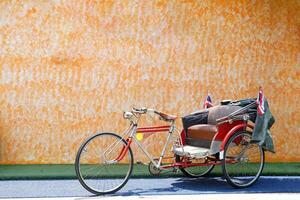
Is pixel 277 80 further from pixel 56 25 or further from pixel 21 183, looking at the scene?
A: pixel 21 183

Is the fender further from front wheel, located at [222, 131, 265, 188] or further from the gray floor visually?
the gray floor

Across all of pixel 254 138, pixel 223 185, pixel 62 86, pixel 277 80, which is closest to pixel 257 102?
pixel 254 138

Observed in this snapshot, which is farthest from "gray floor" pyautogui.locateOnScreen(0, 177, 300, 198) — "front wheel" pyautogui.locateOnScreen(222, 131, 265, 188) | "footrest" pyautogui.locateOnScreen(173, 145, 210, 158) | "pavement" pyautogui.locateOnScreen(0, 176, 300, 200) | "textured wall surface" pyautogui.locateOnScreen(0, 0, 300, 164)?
"textured wall surface" pyautogui.locateOnScreen(0, 0, 300, 164)

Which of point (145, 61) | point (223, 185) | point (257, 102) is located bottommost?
point (223, 185)

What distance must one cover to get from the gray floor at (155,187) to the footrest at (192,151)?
375mm

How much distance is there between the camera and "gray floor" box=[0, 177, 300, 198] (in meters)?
5.79

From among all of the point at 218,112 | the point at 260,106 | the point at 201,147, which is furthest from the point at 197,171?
the point at 260,106

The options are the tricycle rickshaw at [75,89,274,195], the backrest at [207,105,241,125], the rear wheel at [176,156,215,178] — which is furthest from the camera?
the rear wheel at [176,156,215,178]

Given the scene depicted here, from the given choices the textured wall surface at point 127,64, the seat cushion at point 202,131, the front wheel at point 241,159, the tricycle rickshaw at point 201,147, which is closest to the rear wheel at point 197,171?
the tricycle rickshaw at point 201,147

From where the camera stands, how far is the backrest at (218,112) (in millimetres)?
6371

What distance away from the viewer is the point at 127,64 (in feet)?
24.4

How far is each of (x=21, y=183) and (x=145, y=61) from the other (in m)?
2.40

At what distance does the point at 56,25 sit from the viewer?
7.34 meters

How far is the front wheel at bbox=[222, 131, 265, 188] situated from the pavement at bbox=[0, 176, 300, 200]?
4.3 inches
